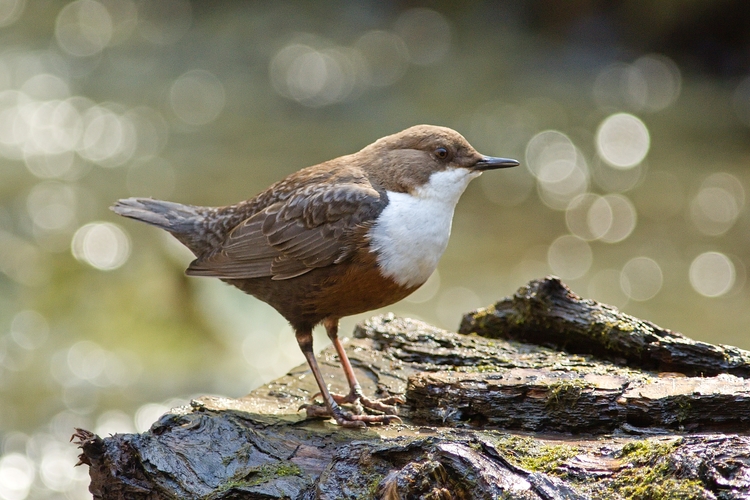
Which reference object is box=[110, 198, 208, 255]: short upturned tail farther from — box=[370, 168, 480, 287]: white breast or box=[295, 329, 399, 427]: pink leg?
box=[370, 168, 480, 287]: white breast

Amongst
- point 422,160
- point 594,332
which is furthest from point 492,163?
point 594,332

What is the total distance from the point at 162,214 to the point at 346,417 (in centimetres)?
154

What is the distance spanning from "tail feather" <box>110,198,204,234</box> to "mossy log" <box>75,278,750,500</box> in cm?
98

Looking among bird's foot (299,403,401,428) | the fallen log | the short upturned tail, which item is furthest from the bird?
the fallen log

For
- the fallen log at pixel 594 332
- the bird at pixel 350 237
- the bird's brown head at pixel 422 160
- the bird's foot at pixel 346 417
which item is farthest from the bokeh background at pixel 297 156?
the bird's brown head at pixel 422 160

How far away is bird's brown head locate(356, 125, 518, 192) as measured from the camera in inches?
154

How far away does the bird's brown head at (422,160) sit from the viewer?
12.8ft

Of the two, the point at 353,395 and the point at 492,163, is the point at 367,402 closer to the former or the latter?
the point at 353,395

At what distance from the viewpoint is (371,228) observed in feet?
12.1

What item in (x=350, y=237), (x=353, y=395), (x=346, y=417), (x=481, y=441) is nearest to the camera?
(x=481, y=441)

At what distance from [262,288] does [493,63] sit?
7725 millimetres

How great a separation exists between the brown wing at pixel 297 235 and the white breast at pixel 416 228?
0.09m

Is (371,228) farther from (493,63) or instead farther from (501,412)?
(493,63)

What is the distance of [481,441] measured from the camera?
2.62m
